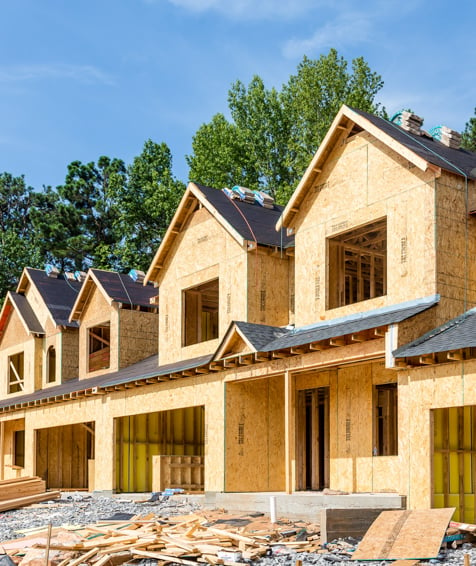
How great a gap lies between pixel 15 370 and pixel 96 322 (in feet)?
26.1

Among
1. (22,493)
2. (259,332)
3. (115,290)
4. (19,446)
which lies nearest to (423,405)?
(259,332)

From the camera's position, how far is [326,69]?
5078 centimetres

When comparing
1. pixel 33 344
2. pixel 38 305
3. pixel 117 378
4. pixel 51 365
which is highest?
pixel 38 305

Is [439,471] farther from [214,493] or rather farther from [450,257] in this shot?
[214,493]

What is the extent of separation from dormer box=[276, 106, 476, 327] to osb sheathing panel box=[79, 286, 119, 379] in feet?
34.7

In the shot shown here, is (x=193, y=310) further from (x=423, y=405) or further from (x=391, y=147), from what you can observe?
(x=423, y=405)

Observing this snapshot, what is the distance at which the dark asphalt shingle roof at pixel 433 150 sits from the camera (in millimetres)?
19203

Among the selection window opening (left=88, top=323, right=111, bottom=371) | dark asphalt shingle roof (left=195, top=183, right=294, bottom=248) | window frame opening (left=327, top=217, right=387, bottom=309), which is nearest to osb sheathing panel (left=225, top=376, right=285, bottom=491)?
window frame opening (left=327, top=217, right=387, bottom=309)

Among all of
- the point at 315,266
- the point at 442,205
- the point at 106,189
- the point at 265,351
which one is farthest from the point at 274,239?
the point at 106,189

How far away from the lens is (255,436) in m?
22.2

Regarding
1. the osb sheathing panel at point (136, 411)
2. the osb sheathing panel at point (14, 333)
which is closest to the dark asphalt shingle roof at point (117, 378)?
the osb sheathing panel at point (136, 411)

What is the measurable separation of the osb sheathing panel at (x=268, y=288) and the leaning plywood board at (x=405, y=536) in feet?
29.7

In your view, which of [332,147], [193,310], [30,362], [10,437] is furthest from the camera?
[10,437]

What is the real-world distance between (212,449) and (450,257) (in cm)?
807
